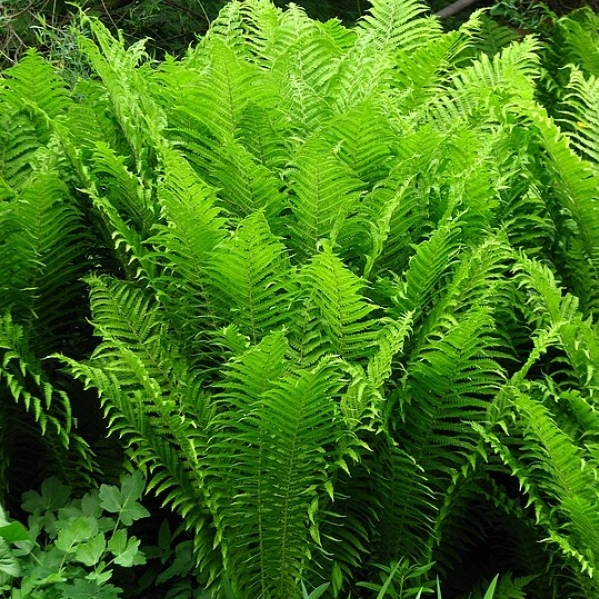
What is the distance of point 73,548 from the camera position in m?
1.99

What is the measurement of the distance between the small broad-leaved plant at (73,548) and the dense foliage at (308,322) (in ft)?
0.36

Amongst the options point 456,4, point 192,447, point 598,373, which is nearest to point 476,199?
point 598,373

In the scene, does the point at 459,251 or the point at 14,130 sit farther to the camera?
the point at 14,130

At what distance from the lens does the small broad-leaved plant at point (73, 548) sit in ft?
6.36

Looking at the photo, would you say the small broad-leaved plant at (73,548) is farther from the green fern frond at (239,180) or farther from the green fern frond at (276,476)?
the green fern frond at (239,180)

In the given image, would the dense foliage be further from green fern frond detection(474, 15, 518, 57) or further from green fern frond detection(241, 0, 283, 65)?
green fern frond detection(474, 15, 518, 57)

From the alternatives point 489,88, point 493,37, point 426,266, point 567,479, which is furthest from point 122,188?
point 493,37

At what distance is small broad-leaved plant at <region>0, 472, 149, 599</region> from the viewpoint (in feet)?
6.36

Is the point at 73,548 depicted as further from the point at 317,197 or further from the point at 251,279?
the point at 317,197

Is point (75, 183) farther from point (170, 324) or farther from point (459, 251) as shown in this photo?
point (459, 251)

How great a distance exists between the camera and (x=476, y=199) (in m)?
2.19

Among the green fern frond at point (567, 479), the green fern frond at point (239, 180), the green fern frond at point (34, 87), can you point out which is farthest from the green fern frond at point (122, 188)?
the green fern frond at point (567, 479)

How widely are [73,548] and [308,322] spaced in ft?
2.34

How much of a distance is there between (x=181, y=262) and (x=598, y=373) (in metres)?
1.02
